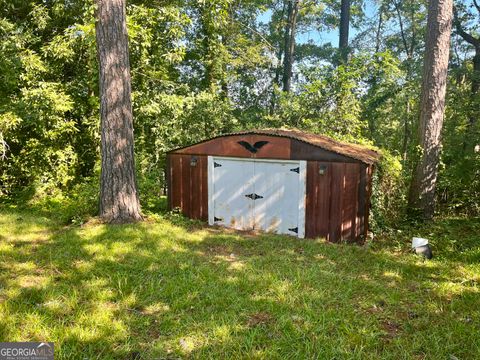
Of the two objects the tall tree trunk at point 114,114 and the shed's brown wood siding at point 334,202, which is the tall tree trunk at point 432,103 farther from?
the tall tree trunk at point 114,114

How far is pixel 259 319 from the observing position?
320 centimetres

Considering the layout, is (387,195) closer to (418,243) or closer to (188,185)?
(418,243)

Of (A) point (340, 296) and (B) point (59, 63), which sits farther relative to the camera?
(B) point (59, 63)

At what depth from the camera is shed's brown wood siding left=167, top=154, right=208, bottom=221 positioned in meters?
7.57

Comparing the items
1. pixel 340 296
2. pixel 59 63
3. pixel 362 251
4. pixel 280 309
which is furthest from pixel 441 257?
pixel 59 63

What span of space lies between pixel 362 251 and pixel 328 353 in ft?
10.0

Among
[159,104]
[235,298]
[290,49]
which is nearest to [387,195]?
[235,298]

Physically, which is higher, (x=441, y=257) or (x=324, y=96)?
(x=324, y=96)

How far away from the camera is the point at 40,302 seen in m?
3.42

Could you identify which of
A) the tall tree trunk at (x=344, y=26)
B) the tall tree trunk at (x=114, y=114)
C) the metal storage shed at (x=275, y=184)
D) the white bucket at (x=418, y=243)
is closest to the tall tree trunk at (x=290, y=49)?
the tall tree trunk at (x=344, y=26)

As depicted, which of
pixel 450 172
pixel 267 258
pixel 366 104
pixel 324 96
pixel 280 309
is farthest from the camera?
pixel 366 104

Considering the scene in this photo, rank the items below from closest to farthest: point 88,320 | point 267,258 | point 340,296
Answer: point 88,320, point 340,296, point 267,258

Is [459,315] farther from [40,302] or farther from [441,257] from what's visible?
[40,302]

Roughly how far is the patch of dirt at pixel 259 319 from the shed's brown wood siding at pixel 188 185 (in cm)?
447
